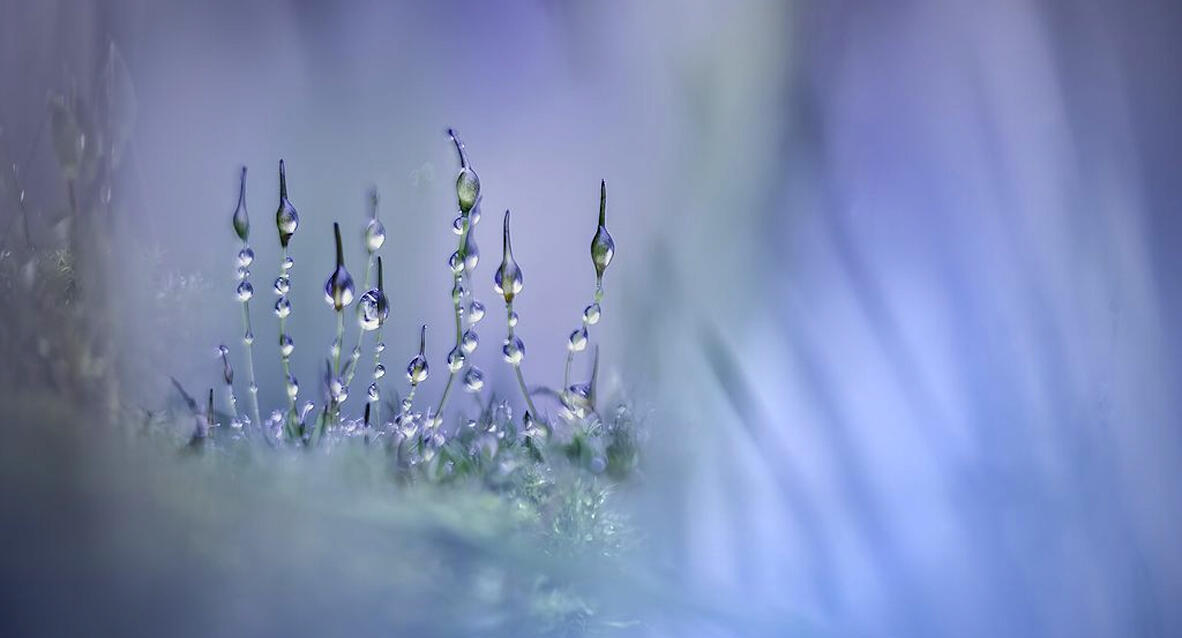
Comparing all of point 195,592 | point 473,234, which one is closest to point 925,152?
point 473,234

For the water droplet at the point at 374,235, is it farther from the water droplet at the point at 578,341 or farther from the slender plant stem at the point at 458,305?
the water droplet at the point at 578,341

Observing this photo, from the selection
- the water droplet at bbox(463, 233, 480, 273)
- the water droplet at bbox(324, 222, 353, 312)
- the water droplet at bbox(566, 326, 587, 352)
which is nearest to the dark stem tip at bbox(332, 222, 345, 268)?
the water droplet at bbox(324, 222, 353, 312)

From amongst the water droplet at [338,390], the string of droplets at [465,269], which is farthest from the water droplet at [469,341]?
the water droplet at [338,390]

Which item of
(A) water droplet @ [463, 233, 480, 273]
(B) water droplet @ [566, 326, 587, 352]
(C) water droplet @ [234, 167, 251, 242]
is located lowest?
(B) water droplet @ [566, 326, 587, 352]

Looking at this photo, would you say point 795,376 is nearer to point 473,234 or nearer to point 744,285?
point 744,285

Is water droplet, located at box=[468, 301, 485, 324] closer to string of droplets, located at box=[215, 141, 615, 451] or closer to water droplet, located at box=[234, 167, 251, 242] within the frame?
string of droplets, located at box=[215, 141, 615, 451]
